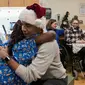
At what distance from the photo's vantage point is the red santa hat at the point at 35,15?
61.2 inches

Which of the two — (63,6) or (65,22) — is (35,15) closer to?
(65,22)

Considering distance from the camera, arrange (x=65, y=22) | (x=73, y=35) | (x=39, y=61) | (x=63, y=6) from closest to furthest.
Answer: (x=39, y=61) → (x=73, y=35) → (x=65, y=22) → (x=63, y=6)

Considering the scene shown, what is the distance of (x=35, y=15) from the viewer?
1592 millimetres

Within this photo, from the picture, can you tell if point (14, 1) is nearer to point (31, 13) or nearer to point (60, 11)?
point (60, 11)

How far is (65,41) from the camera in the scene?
202 inches

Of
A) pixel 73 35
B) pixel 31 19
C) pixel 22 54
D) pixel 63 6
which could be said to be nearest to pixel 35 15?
pixel 31 19

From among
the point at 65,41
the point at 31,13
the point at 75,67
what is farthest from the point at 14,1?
the point at 31,13

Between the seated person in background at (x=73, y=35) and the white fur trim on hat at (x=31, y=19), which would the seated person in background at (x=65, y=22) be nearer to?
the seated person in background at (x=73, y=35)

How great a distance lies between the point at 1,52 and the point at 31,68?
25cm

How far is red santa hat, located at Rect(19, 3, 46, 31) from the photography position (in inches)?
61.2

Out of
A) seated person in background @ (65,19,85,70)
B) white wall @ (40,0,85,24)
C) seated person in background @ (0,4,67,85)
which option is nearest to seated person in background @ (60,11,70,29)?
white wall @ (40,0,85,24)

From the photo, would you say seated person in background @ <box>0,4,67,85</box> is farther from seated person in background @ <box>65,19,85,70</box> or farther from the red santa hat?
seated person in background @ <box>65,19,85,70</box>

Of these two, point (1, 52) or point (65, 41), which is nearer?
point (1, 52)

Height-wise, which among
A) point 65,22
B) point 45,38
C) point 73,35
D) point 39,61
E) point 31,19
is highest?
point 31,19
